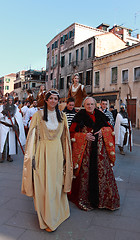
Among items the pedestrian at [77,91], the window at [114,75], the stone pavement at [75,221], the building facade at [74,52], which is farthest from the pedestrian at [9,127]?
the building facade at [74,52]

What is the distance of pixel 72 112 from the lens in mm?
5402

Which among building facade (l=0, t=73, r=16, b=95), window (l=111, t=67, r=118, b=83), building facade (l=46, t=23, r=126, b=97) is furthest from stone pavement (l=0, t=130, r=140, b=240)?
building facade (l=0, t=73, r=16, b=95)

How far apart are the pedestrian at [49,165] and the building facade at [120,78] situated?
1583 cm

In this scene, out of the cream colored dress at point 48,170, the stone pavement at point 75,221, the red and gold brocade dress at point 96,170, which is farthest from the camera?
the red and gold brocade dress at point 96,170

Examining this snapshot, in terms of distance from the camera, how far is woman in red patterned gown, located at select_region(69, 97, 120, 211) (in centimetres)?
339

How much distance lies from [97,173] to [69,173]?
552mm

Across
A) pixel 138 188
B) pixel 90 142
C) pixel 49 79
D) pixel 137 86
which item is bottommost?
pixel 138 188

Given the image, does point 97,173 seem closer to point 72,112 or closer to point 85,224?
point 85,224

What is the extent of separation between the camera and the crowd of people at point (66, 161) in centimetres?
283

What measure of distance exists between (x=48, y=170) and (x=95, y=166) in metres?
0.91

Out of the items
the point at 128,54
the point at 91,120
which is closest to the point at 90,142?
the point at 91,120

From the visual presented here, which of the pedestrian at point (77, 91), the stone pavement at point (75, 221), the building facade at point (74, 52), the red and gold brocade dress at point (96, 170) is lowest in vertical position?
the stone pavement at point (75, 221)

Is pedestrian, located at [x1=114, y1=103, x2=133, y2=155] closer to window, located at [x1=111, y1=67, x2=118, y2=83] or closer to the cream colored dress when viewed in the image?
the cream colored dress

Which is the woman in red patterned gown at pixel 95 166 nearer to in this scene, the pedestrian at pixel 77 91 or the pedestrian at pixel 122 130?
the pedestrian at pixel 77 91
